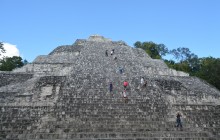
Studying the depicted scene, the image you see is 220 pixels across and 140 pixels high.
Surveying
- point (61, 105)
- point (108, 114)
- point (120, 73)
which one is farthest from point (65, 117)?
point (120, 73)

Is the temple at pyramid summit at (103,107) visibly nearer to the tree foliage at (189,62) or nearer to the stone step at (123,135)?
the stone step at (123,135)

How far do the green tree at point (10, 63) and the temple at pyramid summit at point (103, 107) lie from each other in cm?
1402

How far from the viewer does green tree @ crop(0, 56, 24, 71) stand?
29391 millimetres

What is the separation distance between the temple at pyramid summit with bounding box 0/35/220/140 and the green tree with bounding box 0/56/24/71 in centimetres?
1402

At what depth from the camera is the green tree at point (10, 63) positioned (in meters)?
29.4

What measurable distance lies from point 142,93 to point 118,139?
3998mm

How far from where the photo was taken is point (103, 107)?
11.8 metres

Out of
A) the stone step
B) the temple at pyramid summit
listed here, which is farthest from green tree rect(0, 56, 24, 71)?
the stone step

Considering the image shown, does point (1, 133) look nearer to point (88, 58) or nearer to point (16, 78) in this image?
point (16, 78)

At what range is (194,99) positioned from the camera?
1339 cm

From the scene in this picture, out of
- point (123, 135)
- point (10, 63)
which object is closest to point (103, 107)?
point (123, 135)

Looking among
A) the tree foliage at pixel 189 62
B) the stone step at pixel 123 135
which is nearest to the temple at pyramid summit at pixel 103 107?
the stone step at pixel 123 135

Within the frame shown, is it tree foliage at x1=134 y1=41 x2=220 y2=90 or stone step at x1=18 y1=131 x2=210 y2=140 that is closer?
stone step at x1=18 y1=131 x2=210 y2=140

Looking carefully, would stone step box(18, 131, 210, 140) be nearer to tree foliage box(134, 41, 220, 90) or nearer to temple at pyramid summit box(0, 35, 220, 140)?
temple at pyramid summit box(0, 35, 220, 140)
